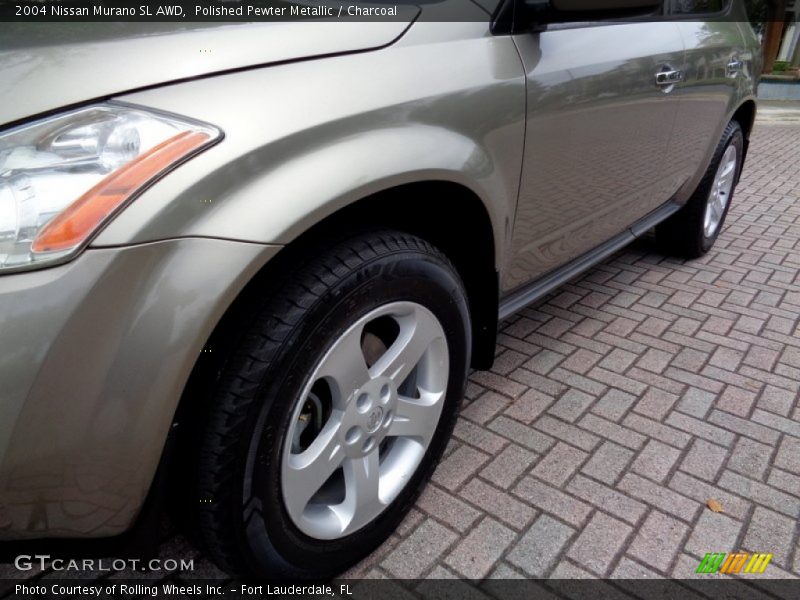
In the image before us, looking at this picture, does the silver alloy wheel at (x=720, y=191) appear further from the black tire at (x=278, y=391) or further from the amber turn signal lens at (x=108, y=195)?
the amber turn signal lens at (x=108, y=195)

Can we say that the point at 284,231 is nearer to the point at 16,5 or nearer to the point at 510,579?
the point at 16,5

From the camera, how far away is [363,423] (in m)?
1.54

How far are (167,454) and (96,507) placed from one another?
0.51 feet

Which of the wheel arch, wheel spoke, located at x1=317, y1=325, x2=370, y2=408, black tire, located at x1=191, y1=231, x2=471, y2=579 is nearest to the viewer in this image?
black tire, located at x1=191, y1=231, x2=471, y2=579

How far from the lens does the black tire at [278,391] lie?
1.24 meters

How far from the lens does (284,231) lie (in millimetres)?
1175

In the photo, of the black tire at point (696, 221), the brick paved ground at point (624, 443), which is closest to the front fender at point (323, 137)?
the brick paved ground at point (624, 443)

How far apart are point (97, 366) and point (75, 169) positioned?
0.34 meters

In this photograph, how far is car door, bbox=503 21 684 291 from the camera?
1.89 m

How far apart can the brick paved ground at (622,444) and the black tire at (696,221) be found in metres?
0.34

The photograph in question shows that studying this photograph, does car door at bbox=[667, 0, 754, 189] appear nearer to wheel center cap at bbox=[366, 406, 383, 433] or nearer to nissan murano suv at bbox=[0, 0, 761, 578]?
nissan murano suv at bbox=[0, 0, 761, 578]

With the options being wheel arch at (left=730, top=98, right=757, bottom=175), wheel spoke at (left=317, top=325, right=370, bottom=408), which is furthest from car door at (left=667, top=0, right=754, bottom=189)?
wheel spoke at (left=317, top=325, right=370, bottom=408)

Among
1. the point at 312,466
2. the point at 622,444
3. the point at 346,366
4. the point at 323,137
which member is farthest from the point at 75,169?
the point at 622,444

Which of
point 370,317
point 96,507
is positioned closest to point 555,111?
point 370,317
